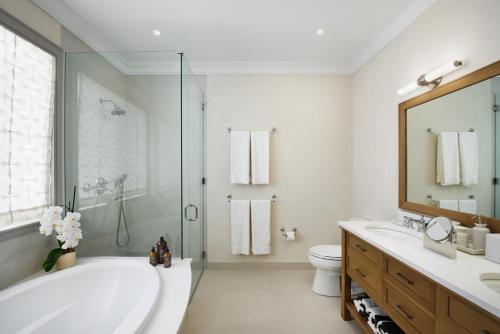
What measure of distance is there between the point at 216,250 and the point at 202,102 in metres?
1.81

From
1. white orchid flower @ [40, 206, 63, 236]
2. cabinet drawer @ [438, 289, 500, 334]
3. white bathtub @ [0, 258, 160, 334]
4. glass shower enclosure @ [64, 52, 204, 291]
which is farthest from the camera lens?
glass shower enclosure @ [64, 52, 204, 291]

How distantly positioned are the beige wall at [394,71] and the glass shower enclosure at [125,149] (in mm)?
1879

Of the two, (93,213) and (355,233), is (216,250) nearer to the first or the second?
(93,213)

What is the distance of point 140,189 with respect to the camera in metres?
1.91

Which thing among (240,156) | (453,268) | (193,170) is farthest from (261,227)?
(453,268)

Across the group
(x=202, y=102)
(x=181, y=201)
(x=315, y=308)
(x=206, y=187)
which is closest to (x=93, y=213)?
(x=181, y=201)

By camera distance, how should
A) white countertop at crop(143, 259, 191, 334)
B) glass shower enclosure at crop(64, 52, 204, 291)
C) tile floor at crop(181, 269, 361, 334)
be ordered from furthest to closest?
1. glass shower enclosure at crop(64, 52, 204, 291)
2. tile floor at crop(181, 269, 361, 334)
3. white countertop at crop(143, 259, 191, 334)

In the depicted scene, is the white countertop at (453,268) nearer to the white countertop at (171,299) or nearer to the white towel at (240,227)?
the white countertop at (171,299)

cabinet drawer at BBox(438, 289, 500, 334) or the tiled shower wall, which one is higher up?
the tiled shower wall

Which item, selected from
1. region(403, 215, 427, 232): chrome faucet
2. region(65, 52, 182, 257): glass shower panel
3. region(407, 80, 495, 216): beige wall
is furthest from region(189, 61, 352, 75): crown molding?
Result: region(403, 215, 427, 232): chrome faucet

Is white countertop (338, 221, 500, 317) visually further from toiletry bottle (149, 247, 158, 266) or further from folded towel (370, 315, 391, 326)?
toiletry bottle (149, 247, 158, 266)

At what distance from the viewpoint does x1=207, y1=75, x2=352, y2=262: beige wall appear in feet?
9.09

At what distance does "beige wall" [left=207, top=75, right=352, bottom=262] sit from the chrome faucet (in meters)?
1.01

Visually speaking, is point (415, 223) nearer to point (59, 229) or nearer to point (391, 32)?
point (391, 32)
